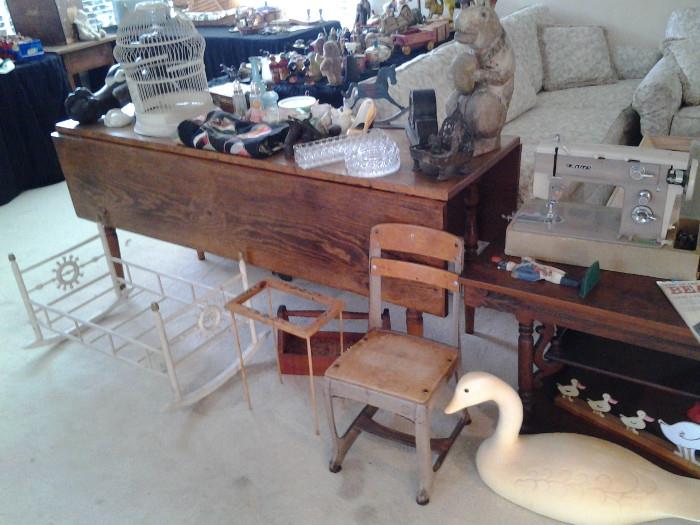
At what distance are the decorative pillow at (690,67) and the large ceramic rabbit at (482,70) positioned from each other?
86.0 inches

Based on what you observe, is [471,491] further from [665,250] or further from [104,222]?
[104,222]

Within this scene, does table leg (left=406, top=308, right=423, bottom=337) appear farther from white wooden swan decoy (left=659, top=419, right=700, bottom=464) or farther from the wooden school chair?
white wooden swan decoy (left=659, top=419, right=700, bottom=464)

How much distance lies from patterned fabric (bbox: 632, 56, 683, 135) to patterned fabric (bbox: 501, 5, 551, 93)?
61cm

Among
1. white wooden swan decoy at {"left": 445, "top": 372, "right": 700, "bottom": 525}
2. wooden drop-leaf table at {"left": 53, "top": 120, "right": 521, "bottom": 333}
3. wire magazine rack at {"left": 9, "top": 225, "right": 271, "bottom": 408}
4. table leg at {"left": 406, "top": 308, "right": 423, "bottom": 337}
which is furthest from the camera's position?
wire magazine rack at {"left": 9, "top": 225, "right": 271, "bottom": 408}

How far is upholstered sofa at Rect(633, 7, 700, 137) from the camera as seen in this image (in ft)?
10.5

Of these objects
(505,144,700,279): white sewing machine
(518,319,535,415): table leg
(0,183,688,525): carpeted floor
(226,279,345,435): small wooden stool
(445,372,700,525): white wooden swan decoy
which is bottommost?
(0,183,688,525): carpeted floor

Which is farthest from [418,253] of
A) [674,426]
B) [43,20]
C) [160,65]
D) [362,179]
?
[43,20]

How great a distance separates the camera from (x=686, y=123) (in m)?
3.22

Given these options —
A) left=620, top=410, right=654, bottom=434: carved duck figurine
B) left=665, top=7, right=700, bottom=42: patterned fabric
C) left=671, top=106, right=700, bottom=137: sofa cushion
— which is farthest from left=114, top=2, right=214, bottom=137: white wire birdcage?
left=665, top=7, right=700, bottom=42: patterned fabric

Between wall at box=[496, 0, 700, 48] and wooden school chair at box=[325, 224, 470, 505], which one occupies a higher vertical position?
wall at box=[496, 0, 700, 48]

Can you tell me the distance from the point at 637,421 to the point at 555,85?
271cm

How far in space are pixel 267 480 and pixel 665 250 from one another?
1.17 metres

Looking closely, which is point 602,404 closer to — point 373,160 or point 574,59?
point 373,160

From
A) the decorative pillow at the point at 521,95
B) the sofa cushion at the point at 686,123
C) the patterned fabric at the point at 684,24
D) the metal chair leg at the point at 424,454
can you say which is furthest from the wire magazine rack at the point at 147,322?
the patterned fabric at the point at 684,24
